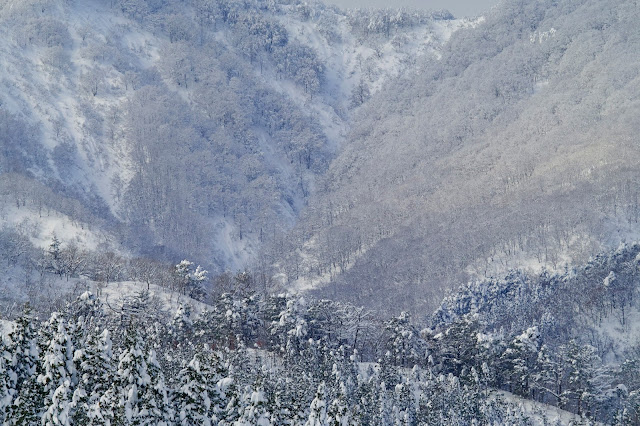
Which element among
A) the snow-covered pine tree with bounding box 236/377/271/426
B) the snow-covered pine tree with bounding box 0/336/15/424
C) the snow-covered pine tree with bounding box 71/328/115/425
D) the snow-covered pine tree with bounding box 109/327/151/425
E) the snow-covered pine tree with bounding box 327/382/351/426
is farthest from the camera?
the snow-covered pine tree with bounding box 236/377/271/426

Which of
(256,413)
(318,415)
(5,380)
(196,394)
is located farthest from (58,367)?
(318,415)

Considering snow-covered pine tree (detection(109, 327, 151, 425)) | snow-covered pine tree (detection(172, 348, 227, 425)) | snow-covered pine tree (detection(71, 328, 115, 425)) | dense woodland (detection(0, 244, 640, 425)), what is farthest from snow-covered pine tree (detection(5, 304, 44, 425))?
snow-covered pine tree (detection(172, 348, 227, 425))

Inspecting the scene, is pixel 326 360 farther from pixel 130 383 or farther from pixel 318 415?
pixel 130 383

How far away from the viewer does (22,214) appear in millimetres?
196125

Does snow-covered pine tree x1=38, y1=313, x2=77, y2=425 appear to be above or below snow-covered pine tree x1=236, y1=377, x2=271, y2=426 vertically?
above

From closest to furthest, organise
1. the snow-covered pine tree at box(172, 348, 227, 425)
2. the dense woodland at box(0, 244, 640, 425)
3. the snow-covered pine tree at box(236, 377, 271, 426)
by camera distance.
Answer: the dense woodland at box(0, 244, 640, 425), the snow-covered pine tree at box(172, 348, 227, 425), the snow-covered pine tree at box(236, 377, 271, 426)

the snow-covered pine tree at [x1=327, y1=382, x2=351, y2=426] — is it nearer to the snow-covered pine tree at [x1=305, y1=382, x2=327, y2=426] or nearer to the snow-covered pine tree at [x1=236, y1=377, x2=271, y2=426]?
the snow-covered pine tree at [x1=305, y1=382, x2=327, y2=426]

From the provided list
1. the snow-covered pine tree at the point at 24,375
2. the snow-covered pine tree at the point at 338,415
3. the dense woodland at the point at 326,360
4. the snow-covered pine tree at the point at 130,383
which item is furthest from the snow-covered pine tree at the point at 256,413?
the snow-covered pine tree at the point at 24,375

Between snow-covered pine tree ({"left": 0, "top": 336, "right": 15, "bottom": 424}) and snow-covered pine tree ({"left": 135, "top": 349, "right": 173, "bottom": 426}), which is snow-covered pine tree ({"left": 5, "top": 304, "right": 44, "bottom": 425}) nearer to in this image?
snow-covered pine tree ({"left": 0, "top": 336, "right": 15, "bottom": 424})

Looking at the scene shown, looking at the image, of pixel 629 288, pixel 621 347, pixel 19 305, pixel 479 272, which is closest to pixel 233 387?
pixel 19 305

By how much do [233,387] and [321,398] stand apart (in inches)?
235

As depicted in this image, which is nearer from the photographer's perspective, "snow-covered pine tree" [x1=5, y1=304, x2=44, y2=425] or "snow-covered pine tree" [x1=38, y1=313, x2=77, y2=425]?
"snow-covered pine tree" [x1=5, y1=304, x2=44, y2=425]

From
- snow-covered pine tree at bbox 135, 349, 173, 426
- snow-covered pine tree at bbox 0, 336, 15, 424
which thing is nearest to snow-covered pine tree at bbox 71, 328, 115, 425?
snow-covered pine tree at bbox 135, 349, 173, 426

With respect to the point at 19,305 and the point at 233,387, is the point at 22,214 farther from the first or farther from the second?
the point at 233,387
